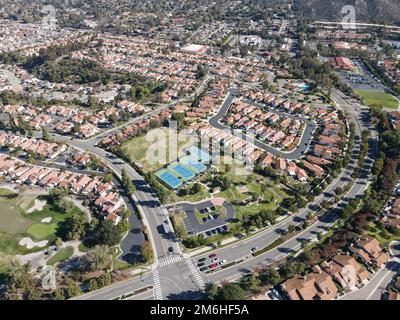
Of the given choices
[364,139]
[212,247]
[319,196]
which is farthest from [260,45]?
[212,247]

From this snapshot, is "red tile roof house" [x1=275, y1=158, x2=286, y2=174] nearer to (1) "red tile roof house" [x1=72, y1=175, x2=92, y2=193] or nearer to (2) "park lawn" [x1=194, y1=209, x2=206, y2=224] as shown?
(2) "park lawn" [x1=194, y1=209, x2=206, y2=224]

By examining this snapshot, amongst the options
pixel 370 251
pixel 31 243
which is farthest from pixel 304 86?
pixel 31 243

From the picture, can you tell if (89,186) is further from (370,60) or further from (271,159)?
(370,60)

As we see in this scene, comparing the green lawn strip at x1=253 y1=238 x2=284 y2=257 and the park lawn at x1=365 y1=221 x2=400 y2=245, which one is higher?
the park lawn at x1=365 y1=221 x2=400 y2=245

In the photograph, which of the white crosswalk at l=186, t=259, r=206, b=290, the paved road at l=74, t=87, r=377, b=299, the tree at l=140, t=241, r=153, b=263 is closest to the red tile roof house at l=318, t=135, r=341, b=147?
the paved road at l=74, t=87, r=377, b=299

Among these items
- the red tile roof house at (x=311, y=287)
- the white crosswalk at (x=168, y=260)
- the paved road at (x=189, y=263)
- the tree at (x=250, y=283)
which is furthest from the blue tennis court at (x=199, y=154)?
the red tile roof house at (x=311, y=287)

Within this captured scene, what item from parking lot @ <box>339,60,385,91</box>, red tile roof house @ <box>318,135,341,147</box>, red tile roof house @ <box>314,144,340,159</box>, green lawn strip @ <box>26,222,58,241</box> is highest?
parking lot @ <box>339,60,385,91</box>
